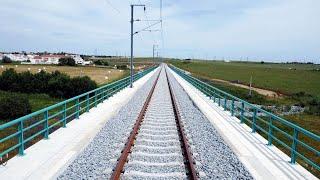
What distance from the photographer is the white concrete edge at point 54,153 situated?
905cm

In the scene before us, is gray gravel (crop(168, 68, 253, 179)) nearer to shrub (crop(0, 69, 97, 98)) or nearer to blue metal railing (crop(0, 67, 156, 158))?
blue metal railing (crop(0, 67, 156, 158))

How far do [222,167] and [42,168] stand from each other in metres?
4.20

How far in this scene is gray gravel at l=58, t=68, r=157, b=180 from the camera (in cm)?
906

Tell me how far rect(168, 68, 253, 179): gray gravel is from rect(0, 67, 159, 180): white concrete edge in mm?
3265

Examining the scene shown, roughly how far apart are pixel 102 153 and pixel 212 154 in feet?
9.78

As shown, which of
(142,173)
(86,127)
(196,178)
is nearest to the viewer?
(196,178)

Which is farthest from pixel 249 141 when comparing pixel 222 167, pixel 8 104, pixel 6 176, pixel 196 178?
pixel 8 104

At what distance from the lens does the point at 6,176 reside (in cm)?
873

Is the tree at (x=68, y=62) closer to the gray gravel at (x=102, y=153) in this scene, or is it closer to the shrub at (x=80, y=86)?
the shrub at (x=80, y=86)

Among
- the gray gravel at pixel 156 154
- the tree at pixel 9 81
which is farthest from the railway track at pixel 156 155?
the tree at pixel 9 81

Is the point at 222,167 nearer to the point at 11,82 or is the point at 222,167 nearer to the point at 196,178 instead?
the point at 196,178

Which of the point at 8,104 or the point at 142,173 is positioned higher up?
the point at 142,173

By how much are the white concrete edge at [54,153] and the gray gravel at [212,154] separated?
326 centimetres

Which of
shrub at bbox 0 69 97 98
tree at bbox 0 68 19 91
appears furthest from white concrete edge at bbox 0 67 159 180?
tree at bbox 0 68 19 91
